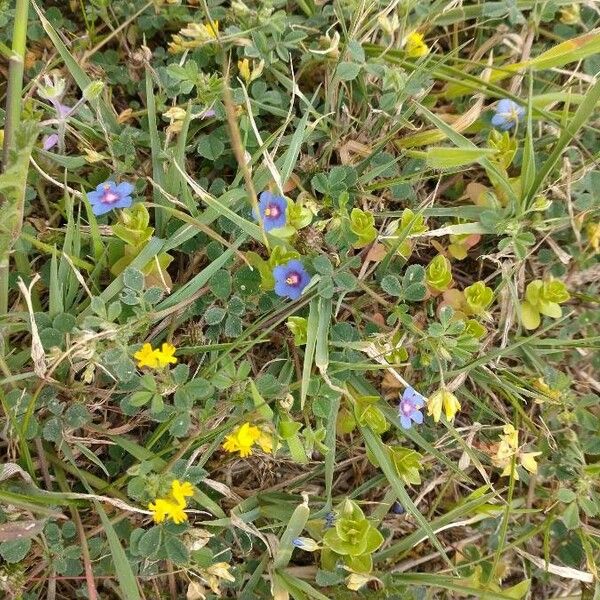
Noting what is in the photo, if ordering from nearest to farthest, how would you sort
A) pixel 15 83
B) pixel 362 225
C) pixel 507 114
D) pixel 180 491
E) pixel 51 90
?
pixel 15 83, pixel 180 491, pixel 51 90, pixel 362 225, pixel 507 114

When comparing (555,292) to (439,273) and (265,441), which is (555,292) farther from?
(265,441)

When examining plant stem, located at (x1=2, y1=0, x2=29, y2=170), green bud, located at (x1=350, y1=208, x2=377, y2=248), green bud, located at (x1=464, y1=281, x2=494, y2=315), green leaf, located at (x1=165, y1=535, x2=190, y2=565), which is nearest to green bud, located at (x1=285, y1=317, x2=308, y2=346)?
green bud, located at (x1=350, y1=208, x2=377, y2=248)

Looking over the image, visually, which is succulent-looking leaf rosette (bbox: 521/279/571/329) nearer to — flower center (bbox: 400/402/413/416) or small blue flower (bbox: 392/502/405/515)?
flower center (bbox: 400/402/413/416)

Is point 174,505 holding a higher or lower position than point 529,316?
higher

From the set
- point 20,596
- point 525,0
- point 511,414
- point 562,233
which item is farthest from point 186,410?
point 525,0

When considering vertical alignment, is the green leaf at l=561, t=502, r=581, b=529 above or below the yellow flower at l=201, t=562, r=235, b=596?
below

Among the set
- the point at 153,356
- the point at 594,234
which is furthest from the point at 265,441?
the point at 594,234

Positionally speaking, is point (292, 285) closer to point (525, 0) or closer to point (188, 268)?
point (188, 268)
